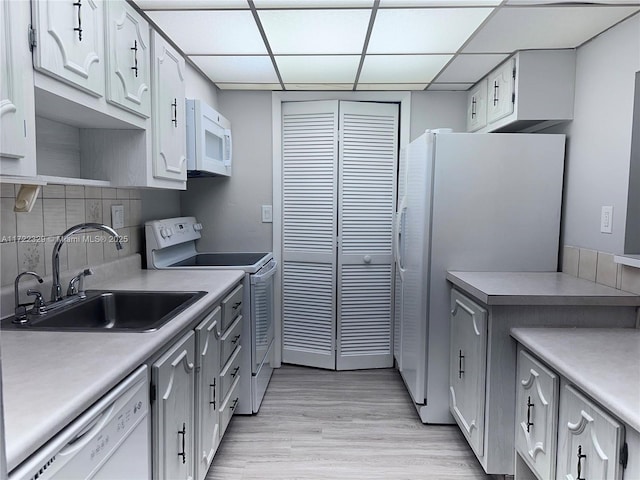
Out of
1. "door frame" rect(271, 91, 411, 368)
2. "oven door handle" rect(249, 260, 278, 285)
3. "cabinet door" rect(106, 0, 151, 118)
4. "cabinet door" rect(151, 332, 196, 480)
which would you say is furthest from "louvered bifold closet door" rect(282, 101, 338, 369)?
"cabinet door" rect(151, 332, 196, 480)

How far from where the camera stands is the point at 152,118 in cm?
196

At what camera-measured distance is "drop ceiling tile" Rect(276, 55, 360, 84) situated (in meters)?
2.59

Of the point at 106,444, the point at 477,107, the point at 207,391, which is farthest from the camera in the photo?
the point at 477,107

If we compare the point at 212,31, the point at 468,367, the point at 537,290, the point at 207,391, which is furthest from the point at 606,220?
the point at 212,31

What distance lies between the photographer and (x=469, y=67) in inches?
108

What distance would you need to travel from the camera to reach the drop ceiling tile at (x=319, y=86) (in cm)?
318

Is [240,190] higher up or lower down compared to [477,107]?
lower down

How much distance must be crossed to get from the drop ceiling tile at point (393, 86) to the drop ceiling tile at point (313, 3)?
127 cm

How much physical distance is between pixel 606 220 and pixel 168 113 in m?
2.15

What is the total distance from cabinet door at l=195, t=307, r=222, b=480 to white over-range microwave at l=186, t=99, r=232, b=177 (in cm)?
98

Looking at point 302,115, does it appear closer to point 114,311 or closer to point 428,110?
point 428,110

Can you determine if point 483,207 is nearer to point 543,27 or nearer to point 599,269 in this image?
point 599,269

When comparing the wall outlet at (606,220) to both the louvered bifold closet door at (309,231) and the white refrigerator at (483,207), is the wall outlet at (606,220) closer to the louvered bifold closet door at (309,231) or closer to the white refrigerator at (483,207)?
the white refrigerator at (483,207)

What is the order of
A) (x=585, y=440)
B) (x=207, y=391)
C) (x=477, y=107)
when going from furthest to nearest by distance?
(x=477, y=107), (x=207, y=391), (x=585, y=440)
